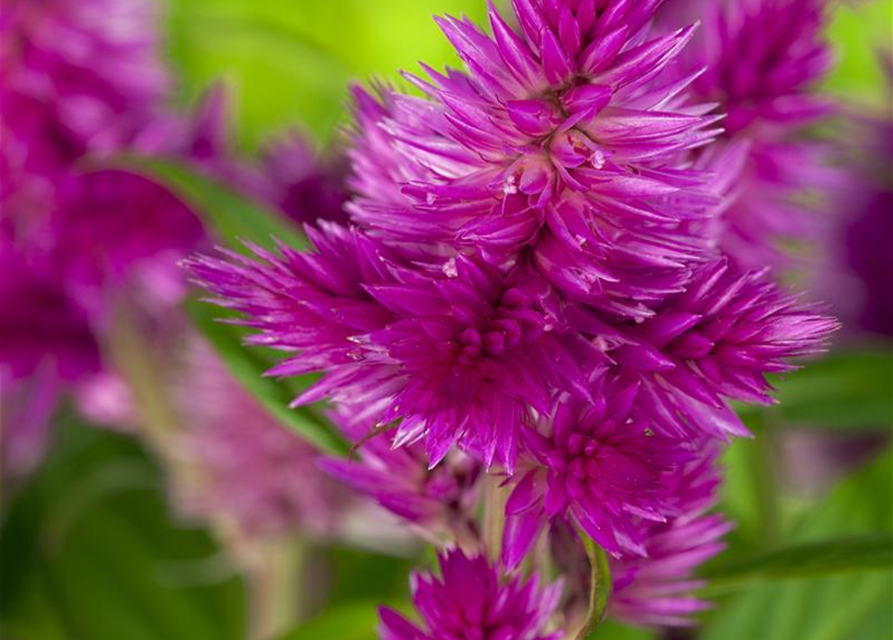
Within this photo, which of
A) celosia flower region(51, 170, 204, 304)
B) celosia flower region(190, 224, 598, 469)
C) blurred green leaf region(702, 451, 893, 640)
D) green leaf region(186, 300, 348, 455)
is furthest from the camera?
celosia flower region(51, 170, 204, 304)

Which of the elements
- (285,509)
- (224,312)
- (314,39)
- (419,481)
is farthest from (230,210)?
(314,39)

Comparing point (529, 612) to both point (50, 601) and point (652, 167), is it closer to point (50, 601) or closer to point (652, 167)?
point (652, 167)

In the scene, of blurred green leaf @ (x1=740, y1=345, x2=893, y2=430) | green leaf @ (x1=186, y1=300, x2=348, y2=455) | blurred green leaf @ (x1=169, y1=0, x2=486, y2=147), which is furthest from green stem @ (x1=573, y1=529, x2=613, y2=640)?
blurred green leaf @ (x1=169, y1=0, x2=486, y2=147)

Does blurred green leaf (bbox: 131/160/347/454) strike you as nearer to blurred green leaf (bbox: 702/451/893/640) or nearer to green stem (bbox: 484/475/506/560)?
green stem (bbox: 484/475/506/560)

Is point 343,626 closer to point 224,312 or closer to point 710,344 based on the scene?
point 224,312

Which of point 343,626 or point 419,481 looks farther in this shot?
point 343,626
